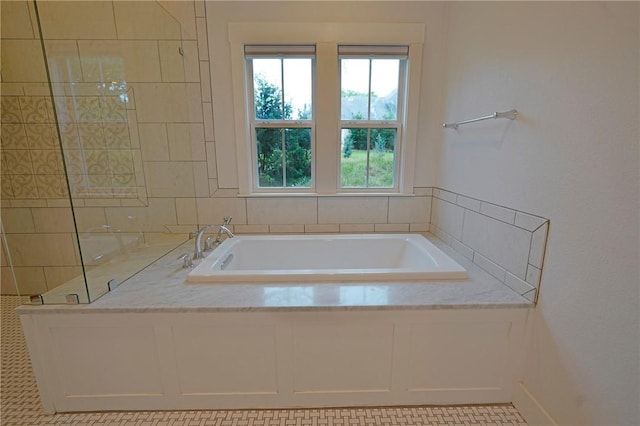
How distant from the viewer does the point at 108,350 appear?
50.2 inches

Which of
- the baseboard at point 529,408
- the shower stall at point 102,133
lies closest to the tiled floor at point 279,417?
the baseboard at point 529,408

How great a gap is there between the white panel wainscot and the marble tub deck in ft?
0.10

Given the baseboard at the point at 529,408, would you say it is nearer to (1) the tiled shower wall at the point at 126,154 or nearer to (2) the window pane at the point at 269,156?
(1) the tiled shower wall at the point at 126,154

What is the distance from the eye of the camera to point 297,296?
1.32 m

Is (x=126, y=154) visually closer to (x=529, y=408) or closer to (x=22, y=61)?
(x=22, y=61)

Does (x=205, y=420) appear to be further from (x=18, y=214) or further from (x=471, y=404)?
(x=18, y=214)

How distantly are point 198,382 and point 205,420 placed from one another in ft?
0.56

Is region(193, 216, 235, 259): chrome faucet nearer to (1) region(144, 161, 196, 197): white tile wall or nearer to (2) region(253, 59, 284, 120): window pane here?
(1) region(144, 161, 196, 197): white tile wall

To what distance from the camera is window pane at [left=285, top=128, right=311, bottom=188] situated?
2244 millimetres

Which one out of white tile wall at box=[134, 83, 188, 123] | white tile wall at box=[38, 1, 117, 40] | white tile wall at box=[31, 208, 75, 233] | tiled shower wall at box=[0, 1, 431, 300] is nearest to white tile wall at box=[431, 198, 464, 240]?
tiled shower wall at box=[0, 1, 431, 300]

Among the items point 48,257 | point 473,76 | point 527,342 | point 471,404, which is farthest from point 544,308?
point 48,257

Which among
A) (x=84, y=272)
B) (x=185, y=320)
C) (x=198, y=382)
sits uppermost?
(x=84, y=272)

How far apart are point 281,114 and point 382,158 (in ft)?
2.96

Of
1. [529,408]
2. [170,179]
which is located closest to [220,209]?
[170,179]
